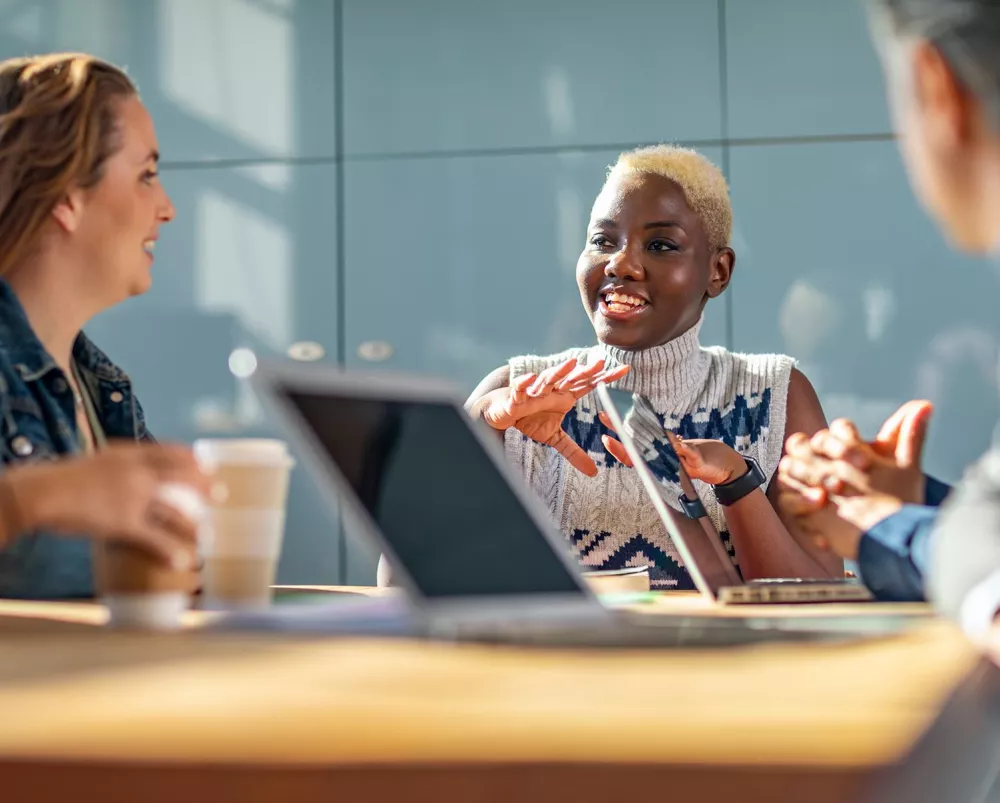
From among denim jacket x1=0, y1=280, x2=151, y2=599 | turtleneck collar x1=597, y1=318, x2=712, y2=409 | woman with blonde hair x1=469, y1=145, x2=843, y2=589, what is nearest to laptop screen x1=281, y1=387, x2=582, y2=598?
denim jacket x1=0, y1=280, x2=151, y2=599

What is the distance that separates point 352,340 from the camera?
3580mm

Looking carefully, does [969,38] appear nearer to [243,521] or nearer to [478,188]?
[243,521]

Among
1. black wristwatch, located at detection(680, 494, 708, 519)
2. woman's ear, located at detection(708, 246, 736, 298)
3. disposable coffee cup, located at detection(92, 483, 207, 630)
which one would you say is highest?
woman's ear, located at detection(708, 246, 736, 298)

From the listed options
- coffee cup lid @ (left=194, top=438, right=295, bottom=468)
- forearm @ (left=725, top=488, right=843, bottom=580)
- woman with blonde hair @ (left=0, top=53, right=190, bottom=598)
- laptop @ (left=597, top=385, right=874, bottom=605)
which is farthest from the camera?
forearm @ (left=725, top=488, right=843, bottom=580)

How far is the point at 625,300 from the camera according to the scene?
89.3 inches

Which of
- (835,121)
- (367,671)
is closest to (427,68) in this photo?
(835,121)

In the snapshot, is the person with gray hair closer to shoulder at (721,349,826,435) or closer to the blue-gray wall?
shoulder at (721,349,826,435)

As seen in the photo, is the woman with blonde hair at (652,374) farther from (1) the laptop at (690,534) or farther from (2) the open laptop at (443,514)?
(2) the open laptop at (443,514)

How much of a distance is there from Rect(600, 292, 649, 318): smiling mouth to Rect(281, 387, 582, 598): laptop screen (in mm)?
1316

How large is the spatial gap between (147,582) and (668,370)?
4.98 feet

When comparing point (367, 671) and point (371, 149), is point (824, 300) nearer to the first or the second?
point (371, 149)

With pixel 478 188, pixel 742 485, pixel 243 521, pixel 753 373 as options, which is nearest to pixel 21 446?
pixel 243 521

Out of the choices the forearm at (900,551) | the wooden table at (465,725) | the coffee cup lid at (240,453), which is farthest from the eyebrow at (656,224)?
the wooden table at (465,725)

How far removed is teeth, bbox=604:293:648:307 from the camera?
7.42 feet
